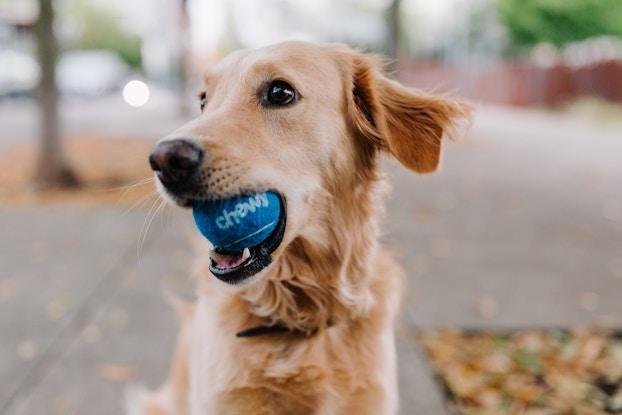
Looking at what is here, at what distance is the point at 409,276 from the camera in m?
4.83

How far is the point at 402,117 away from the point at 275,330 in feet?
3.39

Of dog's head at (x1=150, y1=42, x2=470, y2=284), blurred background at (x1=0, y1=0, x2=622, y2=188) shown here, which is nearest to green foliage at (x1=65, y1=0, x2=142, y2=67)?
blurred background at (x1=0, y1=0, x2=622, y2=188)

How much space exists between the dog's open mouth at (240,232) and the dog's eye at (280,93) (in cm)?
42

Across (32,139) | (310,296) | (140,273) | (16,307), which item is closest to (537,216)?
(140,273)

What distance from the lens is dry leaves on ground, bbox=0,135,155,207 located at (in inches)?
300

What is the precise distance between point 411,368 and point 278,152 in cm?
190

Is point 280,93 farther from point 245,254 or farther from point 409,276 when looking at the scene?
point 409,276

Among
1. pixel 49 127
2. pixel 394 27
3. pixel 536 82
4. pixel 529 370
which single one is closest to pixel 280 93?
pixel 529 370

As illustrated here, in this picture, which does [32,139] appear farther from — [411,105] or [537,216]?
[411,105]

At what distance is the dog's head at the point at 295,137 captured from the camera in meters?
1.87

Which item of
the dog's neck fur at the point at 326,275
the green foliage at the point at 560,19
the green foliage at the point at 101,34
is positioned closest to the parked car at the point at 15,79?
the green foliage at the point at 101,34

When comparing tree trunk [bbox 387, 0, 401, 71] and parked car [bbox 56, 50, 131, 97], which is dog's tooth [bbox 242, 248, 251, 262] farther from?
parked car [bbox 56, 50, 131, 97]

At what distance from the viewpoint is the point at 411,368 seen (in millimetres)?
3381

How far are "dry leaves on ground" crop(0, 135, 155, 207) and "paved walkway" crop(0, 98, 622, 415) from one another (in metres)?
0.59
